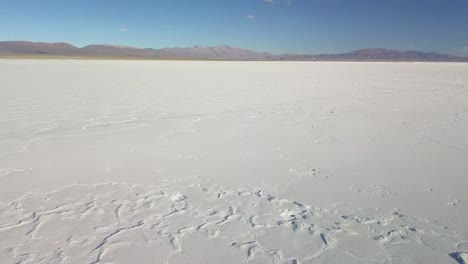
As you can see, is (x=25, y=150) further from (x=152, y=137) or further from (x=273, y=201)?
(x=273, y=201)

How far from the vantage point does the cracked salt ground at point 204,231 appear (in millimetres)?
1903

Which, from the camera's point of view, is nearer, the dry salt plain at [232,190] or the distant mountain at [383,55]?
the dry salt plain at [232,190]

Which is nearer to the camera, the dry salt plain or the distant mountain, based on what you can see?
the dry salt plain

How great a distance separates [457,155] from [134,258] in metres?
3.52

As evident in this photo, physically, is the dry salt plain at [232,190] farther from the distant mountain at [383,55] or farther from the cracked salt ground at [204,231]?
the distant mountain at [383,55]

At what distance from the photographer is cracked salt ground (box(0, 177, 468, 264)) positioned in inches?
74.9

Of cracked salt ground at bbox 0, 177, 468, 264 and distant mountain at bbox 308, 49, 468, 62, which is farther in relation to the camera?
distant mountain at bbox 308, 49, 468, 62

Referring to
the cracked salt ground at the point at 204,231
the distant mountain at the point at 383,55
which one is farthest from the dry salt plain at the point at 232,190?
the distant mountain at the point at 383,55

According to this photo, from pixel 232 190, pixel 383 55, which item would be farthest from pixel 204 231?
pixel 383 55

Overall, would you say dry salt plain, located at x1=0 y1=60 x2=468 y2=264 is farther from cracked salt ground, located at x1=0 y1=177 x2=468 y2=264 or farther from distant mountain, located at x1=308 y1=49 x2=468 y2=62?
distant mountain, located at x1=308 y1=49 x2=468 y2=62

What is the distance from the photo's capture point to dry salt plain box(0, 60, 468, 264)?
198 cm

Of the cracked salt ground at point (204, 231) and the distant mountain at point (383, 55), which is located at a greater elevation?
the cracked salt ground at point (204, 231)

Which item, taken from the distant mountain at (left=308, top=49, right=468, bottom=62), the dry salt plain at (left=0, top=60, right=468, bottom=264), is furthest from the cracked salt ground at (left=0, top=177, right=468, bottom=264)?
the distant mountain at (left=308, top=49, right=468, bottom=62)

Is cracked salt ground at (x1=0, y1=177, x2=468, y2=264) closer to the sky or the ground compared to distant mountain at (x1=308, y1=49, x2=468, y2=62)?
closer to the sky
